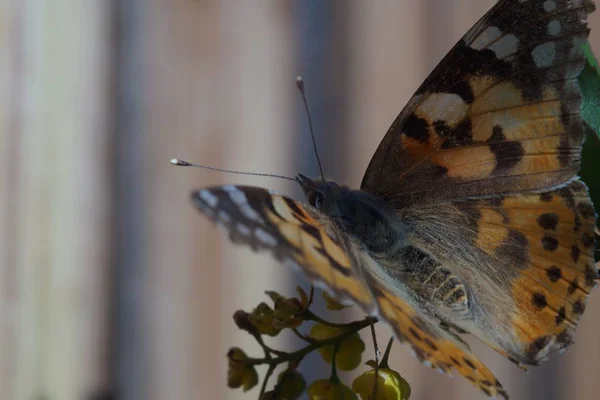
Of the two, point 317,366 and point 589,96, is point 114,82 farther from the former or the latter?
point 589,96

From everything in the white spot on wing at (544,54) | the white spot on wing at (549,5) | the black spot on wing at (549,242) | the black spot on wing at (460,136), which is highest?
the white spot on wing at (549,5)

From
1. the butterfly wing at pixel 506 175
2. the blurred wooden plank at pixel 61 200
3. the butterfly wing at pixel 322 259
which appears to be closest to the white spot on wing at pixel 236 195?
the butterfly wing at pixel 322 259

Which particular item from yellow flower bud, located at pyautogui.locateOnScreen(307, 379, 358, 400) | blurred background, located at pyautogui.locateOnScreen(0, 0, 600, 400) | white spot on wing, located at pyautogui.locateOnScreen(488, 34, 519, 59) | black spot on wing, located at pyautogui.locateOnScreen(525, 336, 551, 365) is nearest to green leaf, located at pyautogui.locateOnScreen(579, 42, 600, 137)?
white spot on wing, located at pyautogui.locateOnScreen(488, 34, 519, 59)

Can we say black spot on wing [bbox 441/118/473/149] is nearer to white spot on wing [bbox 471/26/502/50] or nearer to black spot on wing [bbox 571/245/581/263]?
white spot on wing [bbox 471/26/502/50]

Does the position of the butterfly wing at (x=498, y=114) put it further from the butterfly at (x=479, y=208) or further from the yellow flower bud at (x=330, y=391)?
the yellow flower bud at (x=330, y=391)

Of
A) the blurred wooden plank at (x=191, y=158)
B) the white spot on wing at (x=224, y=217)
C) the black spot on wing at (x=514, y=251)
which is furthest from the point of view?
the blurred wooden plank at (x=191, y=158)

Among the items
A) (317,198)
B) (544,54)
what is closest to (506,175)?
(544,54)
